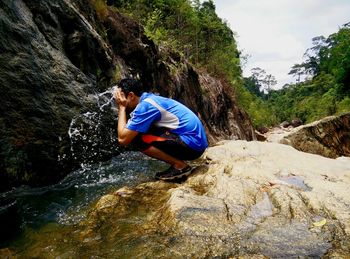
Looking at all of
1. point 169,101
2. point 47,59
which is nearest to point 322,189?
point 169,101

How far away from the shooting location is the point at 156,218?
2.99m

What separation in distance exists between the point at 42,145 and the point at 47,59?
1.36 m

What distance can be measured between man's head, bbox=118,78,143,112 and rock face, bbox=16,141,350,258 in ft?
3.50

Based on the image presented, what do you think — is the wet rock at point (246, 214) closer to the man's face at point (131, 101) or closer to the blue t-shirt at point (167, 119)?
the blue t-shirt at point (167, 119)

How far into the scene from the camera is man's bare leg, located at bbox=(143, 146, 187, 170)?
14.6ft

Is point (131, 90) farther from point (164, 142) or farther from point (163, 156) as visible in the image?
point (163, 156)

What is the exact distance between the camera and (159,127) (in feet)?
14.4

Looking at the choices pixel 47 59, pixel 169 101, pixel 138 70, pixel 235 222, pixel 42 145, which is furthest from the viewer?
pixel 138 70

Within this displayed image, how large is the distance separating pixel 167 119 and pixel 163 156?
0.49 meters

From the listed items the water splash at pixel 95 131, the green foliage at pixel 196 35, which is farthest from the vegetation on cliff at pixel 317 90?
the water splash at pixel 95 131

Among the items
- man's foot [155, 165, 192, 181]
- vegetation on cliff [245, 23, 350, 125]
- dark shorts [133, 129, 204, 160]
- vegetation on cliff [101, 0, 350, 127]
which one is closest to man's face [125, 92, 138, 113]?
dark shorts [133, 129, 204, 160]

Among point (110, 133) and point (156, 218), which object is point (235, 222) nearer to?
point (156, 218)

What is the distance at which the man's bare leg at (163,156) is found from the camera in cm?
445

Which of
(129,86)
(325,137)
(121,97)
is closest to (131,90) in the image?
(129,86)
